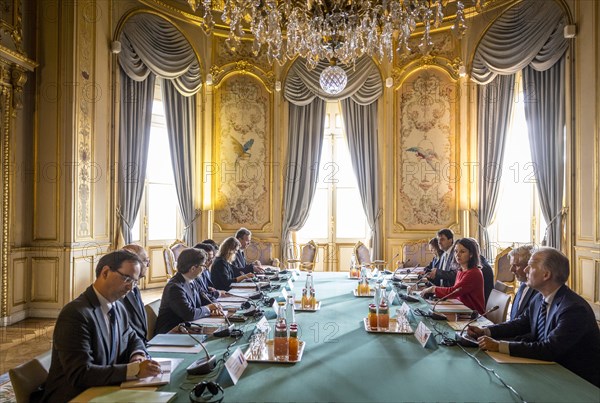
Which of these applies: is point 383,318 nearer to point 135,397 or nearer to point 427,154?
point 135,397

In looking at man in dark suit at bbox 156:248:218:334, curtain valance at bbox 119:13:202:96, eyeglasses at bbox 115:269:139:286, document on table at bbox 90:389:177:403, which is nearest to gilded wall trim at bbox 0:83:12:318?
curtain valance at bbox 119:13:202:96

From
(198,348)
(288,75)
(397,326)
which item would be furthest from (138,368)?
(288,75)

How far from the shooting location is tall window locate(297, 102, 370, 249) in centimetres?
787

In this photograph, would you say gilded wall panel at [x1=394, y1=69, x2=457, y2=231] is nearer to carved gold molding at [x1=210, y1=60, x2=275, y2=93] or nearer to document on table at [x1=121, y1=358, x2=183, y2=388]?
carved gold molding at [x1=210, y1=60, x2=275, y2=93]

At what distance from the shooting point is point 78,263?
18.0 feet

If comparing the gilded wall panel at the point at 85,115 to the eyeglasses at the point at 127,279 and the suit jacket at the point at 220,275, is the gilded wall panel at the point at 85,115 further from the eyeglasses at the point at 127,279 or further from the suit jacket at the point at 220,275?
the eyeglasses at the point at 127,279

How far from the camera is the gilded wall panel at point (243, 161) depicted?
25.0 ft

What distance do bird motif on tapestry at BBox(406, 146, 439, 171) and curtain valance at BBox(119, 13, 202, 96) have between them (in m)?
3.69

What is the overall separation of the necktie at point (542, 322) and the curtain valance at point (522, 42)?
4628 millimetres

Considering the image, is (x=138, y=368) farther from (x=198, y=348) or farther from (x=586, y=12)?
(x=586, y=12)

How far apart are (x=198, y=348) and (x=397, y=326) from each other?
1.13 m

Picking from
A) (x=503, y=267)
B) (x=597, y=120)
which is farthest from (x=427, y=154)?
(x=597, y=120)

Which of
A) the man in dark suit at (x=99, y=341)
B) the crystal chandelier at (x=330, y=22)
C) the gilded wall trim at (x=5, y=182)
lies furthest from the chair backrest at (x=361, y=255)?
the man in dark suit at (x=99, y=341)

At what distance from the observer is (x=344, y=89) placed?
24.2 feet
